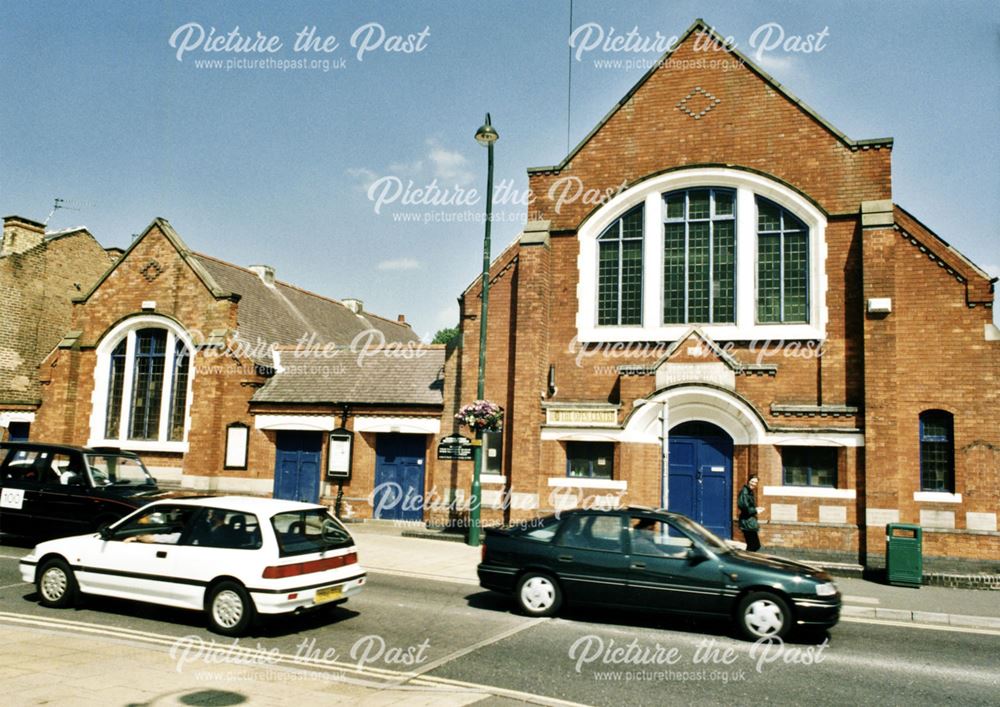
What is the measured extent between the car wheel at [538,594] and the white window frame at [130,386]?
15.0 meters

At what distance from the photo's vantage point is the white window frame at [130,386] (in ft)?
73.3

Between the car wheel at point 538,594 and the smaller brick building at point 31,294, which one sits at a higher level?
the smaller brick building at point 31,294

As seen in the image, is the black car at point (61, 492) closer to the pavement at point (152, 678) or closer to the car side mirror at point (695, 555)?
the pavement at point (152, 678)

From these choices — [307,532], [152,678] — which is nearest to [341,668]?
[152,678]

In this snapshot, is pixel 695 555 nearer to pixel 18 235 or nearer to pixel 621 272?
pixel 621 272

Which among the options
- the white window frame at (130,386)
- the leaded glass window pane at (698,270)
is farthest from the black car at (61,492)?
the leaded glass window pane at (698,270)

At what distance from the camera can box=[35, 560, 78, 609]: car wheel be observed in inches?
378

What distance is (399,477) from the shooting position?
20172 millimetres

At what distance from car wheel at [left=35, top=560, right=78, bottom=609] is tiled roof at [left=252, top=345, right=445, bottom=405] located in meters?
10.7

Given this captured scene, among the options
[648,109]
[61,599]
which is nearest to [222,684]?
[61,599]

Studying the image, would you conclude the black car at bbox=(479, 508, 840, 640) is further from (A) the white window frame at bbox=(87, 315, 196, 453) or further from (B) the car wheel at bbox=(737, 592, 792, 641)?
(A) the white window frame at bbox=(87, 315, 196, 453)

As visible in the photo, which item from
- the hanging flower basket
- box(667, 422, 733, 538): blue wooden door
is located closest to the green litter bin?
box(667, 422, 733, 538): blue wooden door

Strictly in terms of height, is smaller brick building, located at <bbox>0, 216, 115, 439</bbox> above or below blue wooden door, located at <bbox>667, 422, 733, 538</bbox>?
above

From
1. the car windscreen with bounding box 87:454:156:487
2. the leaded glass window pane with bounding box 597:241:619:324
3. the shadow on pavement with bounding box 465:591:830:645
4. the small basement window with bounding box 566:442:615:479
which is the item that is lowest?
the shadow on pavement with bounding box 465:591:830:645
